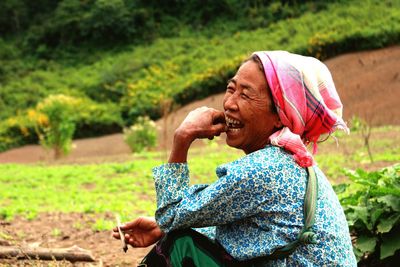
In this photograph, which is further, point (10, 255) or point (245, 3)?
point (245, 3)

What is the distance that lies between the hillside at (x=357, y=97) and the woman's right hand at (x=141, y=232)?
13502 millimetres

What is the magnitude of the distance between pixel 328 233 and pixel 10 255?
6.64ft

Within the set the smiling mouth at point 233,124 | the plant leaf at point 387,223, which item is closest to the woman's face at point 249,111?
the smiling mouth at point 233,124

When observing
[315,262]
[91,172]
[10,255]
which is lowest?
[91,172]

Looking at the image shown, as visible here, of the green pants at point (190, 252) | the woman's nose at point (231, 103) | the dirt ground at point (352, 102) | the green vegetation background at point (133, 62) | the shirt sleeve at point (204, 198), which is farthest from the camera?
the dirt ground at point (352, 102)

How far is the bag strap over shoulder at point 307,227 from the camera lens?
2051 millimetres

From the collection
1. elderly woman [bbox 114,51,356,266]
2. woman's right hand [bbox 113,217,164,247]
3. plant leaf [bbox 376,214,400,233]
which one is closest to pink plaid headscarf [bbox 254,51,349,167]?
elderly woman [bbox 114,51,356,266]

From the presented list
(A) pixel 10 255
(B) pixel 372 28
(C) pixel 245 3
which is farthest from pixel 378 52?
(A) pixel 10 255

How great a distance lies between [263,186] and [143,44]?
1221 inches

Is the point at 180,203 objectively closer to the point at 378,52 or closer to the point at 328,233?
the point at 328,233

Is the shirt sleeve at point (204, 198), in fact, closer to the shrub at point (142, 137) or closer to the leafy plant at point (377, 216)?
the leafy plant at point (377, 216)

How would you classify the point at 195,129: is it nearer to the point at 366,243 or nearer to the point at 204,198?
the point at 204,198

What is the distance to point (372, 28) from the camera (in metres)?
21.3

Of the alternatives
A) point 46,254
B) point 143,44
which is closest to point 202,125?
point 46,254
